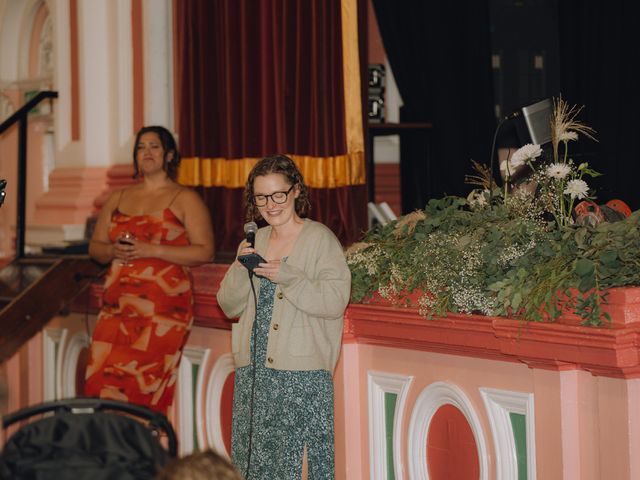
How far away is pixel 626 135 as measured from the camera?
19.9 ft

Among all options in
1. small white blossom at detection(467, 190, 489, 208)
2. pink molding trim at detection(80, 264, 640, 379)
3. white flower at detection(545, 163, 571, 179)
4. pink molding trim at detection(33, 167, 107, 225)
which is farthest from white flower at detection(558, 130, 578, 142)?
pink molding trim at detection(33, 167, 107, 225)

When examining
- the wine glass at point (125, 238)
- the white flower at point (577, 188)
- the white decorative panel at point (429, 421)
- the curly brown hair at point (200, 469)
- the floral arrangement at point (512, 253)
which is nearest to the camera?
the curly brown hair at point (200, 469)

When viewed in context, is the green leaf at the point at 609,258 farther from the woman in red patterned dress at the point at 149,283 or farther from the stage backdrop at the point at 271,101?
the stage backdrop at the point at 271,101

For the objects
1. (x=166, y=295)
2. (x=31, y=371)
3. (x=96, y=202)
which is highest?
(x=96, y=202)

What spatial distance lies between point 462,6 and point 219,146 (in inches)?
72.1

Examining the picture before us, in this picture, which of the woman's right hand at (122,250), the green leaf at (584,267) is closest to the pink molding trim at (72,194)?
the woman's right hand at (122,250)

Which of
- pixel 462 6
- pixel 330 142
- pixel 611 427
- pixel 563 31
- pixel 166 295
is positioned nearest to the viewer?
pixel 611 427

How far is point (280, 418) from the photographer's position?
3.89 m

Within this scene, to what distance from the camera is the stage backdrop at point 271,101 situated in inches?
233

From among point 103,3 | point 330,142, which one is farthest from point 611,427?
point 103,3

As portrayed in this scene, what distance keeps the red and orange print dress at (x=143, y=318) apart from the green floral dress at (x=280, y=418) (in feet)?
4.37

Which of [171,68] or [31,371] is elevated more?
[171,68]

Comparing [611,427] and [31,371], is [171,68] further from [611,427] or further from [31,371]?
[611,427]

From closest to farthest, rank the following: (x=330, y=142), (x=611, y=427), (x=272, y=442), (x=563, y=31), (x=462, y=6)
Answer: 1. (x=611, y=427)
2. (x=272, y=442)
3. (x=330, y=142)
4. (x=563, y=31)
5. (x=462, y=6)
